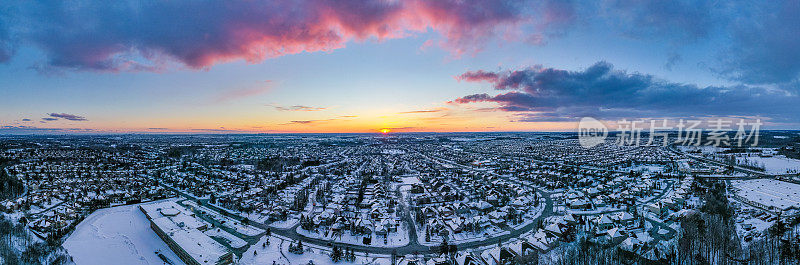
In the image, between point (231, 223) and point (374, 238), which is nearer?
point (374, 238)

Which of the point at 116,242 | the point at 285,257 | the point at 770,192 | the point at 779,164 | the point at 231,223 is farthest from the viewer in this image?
the point at 779,164

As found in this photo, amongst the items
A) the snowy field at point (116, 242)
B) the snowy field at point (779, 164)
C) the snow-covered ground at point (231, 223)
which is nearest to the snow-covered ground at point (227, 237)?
the snow-covered ground at point (231, 223)

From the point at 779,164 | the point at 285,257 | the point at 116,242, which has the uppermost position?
the point at 779,164

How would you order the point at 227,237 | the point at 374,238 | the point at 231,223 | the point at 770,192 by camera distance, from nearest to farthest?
the point at 227,237, the point at 374,238, the point at 231,223, the point at 770,192

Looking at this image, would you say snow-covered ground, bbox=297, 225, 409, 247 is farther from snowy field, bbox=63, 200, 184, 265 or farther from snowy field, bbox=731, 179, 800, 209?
snowy field, bbox=731, 179, 800, 209

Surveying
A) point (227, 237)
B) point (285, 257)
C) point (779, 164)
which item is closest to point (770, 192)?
point (779, 164)

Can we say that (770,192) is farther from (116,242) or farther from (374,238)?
(116,242)

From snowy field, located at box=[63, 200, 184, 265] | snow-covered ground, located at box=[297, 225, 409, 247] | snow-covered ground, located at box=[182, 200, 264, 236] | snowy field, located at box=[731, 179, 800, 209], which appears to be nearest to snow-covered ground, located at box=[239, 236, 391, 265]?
snow-covered ground, located at box=[297, 225, 409, 247]

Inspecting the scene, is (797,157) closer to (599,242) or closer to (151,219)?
(599,242)

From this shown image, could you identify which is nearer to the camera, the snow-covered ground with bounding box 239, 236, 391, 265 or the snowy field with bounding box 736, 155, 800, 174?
the snow-covered ground with bounding box 239, 236, 391, 265

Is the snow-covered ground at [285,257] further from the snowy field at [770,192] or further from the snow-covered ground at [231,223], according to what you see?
the snowy field at [770,192]
